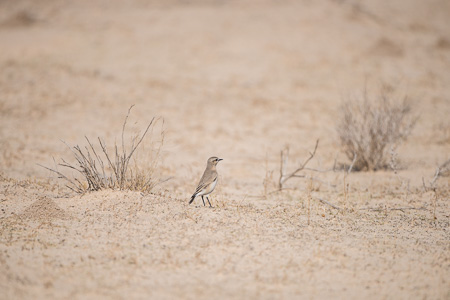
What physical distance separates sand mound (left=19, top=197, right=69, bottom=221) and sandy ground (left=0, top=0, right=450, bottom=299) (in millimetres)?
16

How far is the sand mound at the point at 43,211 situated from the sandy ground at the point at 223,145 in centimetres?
2

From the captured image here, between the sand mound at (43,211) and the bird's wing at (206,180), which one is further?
the bird's wing at (206,180)

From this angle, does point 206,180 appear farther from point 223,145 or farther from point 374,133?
point 223,145

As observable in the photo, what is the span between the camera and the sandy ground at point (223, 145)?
3.98 metres

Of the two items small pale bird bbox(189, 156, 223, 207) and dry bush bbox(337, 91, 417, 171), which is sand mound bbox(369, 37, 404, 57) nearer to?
dry bush bbox(337, 91, 417, 171)

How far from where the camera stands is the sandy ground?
13.1 feet

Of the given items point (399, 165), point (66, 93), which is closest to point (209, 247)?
point (399, 165)

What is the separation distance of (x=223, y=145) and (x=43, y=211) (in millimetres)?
6349

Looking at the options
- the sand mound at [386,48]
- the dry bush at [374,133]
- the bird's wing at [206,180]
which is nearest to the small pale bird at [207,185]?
the bird's wing at [206,180]

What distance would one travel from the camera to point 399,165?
902cm

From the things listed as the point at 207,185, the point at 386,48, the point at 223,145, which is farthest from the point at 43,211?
the point at 386,48

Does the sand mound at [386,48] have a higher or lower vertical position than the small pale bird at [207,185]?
higher

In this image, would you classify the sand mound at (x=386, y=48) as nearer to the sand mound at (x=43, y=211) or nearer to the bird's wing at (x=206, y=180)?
the bird's wing at (x=206, y=180)

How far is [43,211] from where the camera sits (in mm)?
5004
